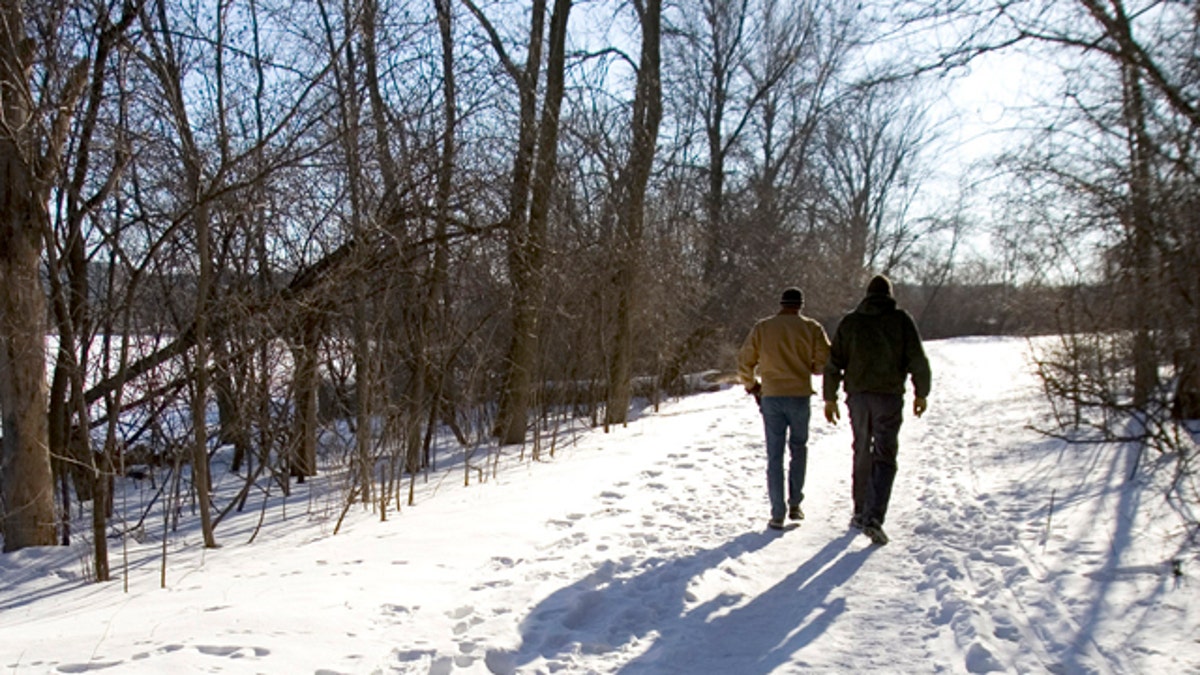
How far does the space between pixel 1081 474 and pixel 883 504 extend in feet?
11.6

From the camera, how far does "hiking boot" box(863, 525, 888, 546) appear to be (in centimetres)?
559

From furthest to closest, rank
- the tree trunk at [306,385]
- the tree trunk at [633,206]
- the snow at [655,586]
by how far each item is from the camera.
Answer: the tree trunk at [633,206]
the tree trunk at [306,385]
the snow at [655,586]

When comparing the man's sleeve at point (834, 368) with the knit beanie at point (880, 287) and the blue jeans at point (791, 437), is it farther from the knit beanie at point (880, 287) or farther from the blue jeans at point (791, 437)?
the knit beanie at point (880, 287)

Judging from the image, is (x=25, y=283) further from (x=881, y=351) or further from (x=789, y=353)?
(x=881, y=351)

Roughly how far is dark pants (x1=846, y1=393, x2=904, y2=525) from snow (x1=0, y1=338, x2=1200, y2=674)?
0.28m

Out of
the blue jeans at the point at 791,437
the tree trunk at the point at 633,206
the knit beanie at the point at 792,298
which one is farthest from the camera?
the tree trunk at the point at 633,206

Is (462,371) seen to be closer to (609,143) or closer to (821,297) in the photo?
(609,143)

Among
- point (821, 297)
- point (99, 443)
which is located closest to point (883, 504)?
point (99, 443)

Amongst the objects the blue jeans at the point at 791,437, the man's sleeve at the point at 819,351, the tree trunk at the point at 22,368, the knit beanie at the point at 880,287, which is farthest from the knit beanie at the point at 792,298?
the tree trunk at the point at 22,368

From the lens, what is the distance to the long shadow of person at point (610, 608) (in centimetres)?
387

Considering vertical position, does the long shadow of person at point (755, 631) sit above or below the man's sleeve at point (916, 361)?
below

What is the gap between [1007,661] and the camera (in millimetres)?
3670

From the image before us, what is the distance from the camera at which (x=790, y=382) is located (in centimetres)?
624

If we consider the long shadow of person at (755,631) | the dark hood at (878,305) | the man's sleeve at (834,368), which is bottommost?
the long shadow of person at (755,631)
